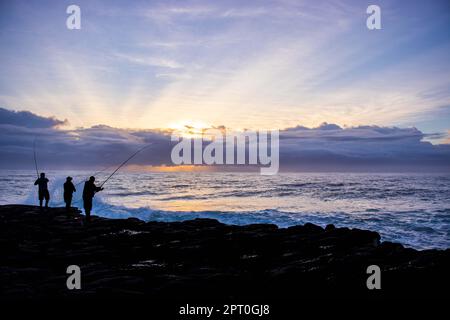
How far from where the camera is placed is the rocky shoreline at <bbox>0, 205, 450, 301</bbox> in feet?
19.2


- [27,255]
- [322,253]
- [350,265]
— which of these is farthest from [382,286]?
[27,255]

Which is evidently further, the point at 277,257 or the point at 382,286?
the point at 277,257

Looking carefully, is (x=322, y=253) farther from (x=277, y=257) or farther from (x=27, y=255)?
(x=27, y=255)

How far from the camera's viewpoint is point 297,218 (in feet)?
75.5

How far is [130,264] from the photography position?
8117mm

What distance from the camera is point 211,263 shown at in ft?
27.5

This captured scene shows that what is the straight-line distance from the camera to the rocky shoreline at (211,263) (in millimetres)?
5840

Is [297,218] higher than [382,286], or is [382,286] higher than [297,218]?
[382,286]
